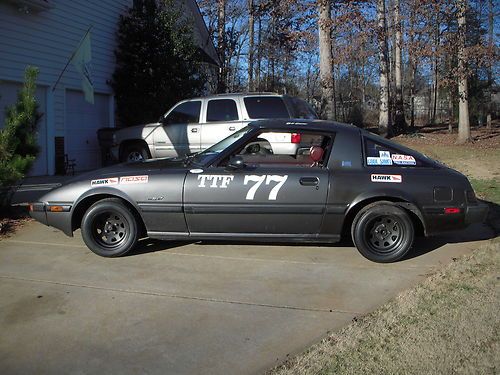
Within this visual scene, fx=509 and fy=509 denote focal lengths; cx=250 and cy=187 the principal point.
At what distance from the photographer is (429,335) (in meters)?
3.57

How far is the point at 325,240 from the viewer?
17.5 feet

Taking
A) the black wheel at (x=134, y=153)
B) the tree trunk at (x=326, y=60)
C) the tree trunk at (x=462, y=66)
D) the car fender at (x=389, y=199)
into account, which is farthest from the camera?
the tree trunk at (x=462, y=66)

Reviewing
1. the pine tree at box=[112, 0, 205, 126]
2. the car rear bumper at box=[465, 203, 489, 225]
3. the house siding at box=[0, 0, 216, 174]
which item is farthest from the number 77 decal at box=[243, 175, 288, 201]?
the pine tree at box=[112, 0, 205, 126]

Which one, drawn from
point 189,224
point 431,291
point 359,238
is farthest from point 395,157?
point 189,224

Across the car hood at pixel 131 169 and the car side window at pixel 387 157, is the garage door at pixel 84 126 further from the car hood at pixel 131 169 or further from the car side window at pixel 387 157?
the car side window at pixel 387 157

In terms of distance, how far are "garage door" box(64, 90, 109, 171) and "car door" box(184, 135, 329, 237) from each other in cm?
877

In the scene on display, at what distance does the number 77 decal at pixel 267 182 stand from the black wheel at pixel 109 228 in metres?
1.28

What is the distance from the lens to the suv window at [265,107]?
396 inches

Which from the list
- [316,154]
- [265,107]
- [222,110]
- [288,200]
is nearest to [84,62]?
[222,110]

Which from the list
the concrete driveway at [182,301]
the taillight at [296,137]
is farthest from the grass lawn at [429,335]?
the taillight at [296,137]

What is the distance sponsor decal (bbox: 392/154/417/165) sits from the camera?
17.8 ft

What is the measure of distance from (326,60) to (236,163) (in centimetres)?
1293

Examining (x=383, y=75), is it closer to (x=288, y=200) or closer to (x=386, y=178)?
(x=386, y=178)

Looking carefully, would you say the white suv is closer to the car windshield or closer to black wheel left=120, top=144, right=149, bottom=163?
black wheel left=120, top=144, right=149, bottom=163
